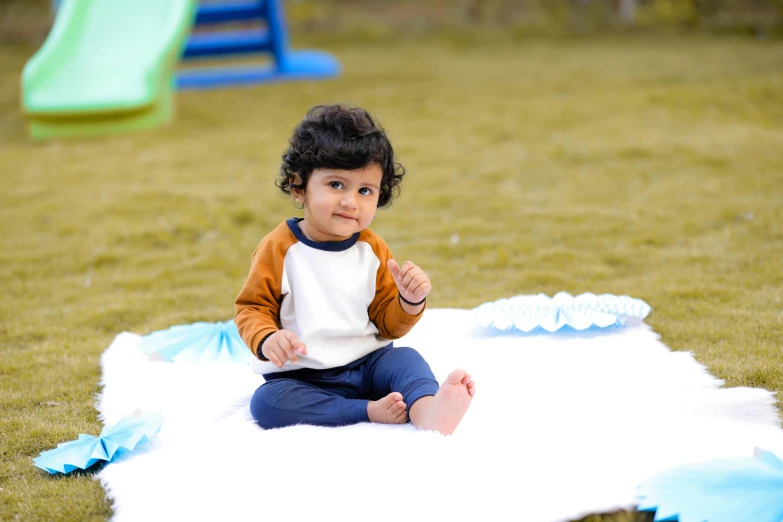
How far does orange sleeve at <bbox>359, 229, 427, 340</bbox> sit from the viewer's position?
7.09ft

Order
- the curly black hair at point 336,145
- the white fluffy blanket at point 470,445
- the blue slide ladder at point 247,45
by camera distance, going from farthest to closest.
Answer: the blue slide ladder at point 247,45 → the curly black hair at point 336,145 → the white fluffy blanket at point 470,445

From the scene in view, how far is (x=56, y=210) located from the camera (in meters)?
4.66

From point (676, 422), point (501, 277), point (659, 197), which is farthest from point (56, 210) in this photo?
point (676, 422)

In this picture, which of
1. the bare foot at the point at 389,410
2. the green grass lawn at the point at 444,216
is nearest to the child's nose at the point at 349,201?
the bare foot at the point at 389,410

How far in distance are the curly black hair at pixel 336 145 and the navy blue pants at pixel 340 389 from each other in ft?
1.61

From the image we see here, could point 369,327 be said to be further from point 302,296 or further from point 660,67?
point 660,67

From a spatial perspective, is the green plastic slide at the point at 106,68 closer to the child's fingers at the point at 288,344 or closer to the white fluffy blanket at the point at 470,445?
the white fluffy blanket at the point at 470,445

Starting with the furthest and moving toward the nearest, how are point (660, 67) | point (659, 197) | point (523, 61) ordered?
point (523, 61), point (660, 67), point (659, 197)

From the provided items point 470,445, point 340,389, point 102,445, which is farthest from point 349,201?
point 102,445

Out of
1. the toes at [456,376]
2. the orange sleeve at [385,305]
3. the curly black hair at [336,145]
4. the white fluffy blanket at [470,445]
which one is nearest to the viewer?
the white fluffy blanket at [470,445]

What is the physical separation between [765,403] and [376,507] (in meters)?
1.00

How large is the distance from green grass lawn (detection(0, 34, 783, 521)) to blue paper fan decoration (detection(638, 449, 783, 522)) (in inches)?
23.5

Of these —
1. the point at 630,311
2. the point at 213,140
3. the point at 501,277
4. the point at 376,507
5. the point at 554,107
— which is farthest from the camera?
the point at 554,107

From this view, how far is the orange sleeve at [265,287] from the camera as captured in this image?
2.11 metres
